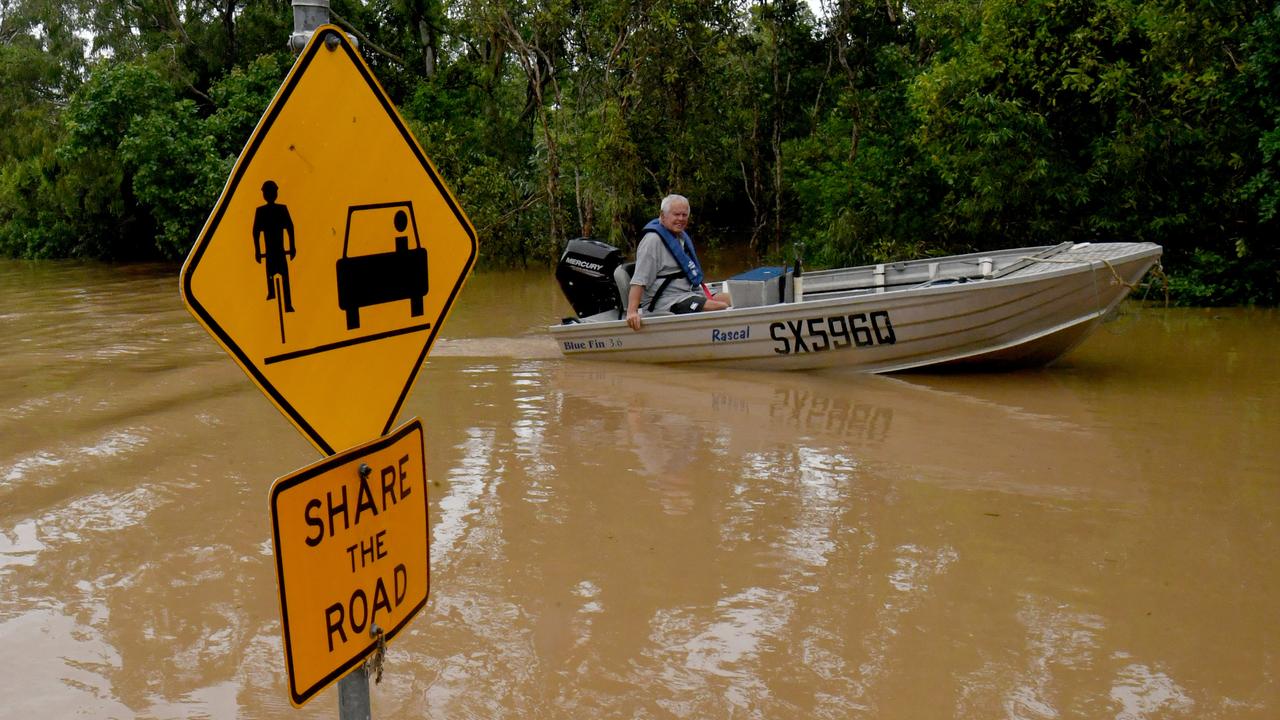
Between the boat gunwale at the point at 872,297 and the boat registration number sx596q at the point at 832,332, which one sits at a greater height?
the boat gunwale at the point at 872,297

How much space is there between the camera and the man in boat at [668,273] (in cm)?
984

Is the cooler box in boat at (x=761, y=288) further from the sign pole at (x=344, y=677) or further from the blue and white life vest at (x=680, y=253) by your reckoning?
the sign pole at (x=344, y=677)

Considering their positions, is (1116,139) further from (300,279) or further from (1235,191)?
(300,279)

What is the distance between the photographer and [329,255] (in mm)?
2154

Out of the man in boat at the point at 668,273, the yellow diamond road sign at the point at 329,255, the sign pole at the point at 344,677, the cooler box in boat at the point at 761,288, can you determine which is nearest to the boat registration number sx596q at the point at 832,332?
the cooler box in boat at the point at 761,288

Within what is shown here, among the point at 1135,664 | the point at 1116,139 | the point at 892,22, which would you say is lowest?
the point at 1135,664

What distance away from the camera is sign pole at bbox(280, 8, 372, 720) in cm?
214

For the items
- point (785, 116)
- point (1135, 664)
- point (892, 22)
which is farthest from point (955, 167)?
point (1135, 664)

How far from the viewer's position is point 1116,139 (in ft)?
44.5

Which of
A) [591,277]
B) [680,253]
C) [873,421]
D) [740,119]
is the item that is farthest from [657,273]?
[740,119]

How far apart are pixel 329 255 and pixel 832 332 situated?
763 cm

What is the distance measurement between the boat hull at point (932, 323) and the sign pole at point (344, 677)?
7407 millimetres

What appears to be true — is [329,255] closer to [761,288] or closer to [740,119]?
[761,288]

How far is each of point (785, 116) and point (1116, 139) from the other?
840 cm
